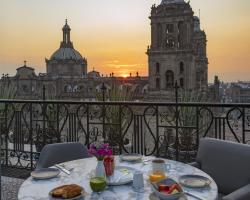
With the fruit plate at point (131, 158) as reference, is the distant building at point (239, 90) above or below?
above

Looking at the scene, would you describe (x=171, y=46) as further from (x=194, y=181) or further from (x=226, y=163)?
(x=194, y=181)

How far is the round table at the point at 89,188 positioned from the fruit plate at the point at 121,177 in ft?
0.10

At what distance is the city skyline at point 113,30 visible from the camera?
10688 millimetres

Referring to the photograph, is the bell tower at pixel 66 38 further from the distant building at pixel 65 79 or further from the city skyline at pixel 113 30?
the city skyline at pixel 113 30

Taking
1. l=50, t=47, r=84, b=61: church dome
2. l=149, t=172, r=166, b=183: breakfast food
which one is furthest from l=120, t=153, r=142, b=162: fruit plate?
l=50, t=47, r=84, b=61: church dome

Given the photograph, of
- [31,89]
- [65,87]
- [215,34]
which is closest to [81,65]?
[65,87]

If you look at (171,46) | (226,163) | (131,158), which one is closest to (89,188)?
(131,158)

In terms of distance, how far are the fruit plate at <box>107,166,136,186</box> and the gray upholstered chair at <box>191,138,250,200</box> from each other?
81 cm

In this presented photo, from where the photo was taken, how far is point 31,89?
48.4m

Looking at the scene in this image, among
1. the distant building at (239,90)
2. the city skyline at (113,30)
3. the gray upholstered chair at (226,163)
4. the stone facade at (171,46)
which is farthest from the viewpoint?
the distant building at (239,90)

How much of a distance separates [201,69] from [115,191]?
48207 mm

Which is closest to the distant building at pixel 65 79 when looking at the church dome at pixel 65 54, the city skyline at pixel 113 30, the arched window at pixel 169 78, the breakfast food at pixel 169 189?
the church dome at pixel 65 54

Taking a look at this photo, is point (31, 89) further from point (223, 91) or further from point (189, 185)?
point (189, 185)

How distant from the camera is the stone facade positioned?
126 ft
